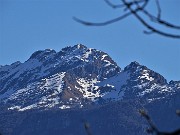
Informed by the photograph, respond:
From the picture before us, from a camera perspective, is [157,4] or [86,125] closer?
[157,4]

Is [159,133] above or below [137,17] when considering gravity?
below

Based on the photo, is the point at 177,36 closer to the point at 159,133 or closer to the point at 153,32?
the point at 153,32

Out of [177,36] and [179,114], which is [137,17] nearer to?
[177,36]

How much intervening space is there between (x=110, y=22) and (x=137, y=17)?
129mm

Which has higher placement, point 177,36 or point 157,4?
point 157,4

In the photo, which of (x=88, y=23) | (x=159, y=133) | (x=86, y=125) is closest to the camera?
(x=159, y=133)

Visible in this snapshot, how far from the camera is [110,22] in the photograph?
299cm

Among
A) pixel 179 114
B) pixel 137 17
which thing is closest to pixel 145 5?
pixel 137 17

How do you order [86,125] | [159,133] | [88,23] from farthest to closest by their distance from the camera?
[86,125] → [88,23] → [159,133]

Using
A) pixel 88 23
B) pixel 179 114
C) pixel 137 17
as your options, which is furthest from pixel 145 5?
pixel 179 114

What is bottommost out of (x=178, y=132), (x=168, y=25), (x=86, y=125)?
(x=178, y=132)

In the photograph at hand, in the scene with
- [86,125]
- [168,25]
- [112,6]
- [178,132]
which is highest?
[112,6]

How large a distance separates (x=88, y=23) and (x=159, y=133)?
2.07 ft

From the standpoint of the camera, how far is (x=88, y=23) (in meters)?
3.07
